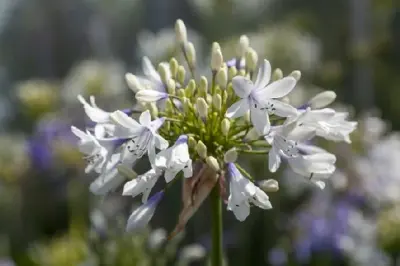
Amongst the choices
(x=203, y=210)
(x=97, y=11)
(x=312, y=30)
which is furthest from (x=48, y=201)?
(x=312, y=30)

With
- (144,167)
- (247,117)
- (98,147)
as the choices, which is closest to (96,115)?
(98,147)

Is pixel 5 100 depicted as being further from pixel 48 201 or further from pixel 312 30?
pixel 312 30

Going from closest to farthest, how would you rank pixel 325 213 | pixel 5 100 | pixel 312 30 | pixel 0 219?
pixel 325 213, pixel 0 219, pixel 312 30, pixel 5 100

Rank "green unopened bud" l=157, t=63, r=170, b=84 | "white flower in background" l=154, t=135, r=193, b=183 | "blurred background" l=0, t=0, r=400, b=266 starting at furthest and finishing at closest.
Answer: "blurred background" l=0, t=0, r=400, b=266, "green unopened bud" l=157, t=63, r=170, b=84, "white flower in background" l=154, t=135, r=193, b=183

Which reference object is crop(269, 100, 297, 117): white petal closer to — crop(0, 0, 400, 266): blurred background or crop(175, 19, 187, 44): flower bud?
crop(175, 19, 187, 44): flower bud

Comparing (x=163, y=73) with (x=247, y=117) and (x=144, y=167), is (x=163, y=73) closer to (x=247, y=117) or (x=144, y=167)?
(x=247, y=117)

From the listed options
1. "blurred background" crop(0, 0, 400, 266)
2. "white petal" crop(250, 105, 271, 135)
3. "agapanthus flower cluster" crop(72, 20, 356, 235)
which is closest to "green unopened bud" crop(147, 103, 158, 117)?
"agapanthus flower cluster" crop(72, 20, 356, 235)
